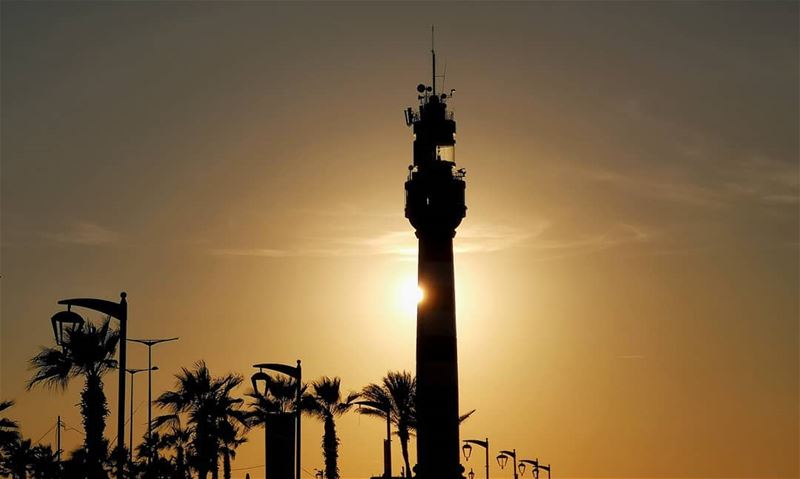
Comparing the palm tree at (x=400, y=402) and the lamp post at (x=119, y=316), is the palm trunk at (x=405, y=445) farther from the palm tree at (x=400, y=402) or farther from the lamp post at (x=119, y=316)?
the lamp post at (x=119, y=316)

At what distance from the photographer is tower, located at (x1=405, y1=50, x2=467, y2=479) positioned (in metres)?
69.3

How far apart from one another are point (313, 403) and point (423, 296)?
13.3 metres

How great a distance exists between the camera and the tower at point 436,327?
69312 millimetres

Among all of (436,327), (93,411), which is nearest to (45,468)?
(93,411)

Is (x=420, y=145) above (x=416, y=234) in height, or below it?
above

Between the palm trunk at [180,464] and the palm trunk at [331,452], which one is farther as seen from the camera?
the palm trunk at [331,452]

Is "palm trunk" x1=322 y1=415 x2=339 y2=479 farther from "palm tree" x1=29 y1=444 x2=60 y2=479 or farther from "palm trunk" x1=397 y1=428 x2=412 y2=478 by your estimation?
"palm tree" x1=29 y1=444 x2=60 y2=479

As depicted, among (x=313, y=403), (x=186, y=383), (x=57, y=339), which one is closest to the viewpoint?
(x=57, y=339)

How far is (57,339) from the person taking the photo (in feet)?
101

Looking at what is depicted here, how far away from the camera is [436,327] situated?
70.0 meters

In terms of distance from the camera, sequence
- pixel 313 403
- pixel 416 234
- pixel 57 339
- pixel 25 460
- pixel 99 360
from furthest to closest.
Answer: pixel 313 403 → pixel 416 234 → pixel 25 460 → pixel 99 360 → pixel 57 339

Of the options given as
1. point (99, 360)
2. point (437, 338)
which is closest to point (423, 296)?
point (437, 338)

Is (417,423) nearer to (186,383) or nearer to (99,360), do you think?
(186,383)

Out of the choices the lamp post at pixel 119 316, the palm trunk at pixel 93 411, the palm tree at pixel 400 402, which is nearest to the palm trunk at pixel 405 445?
the palm tree at pixel 400 402
